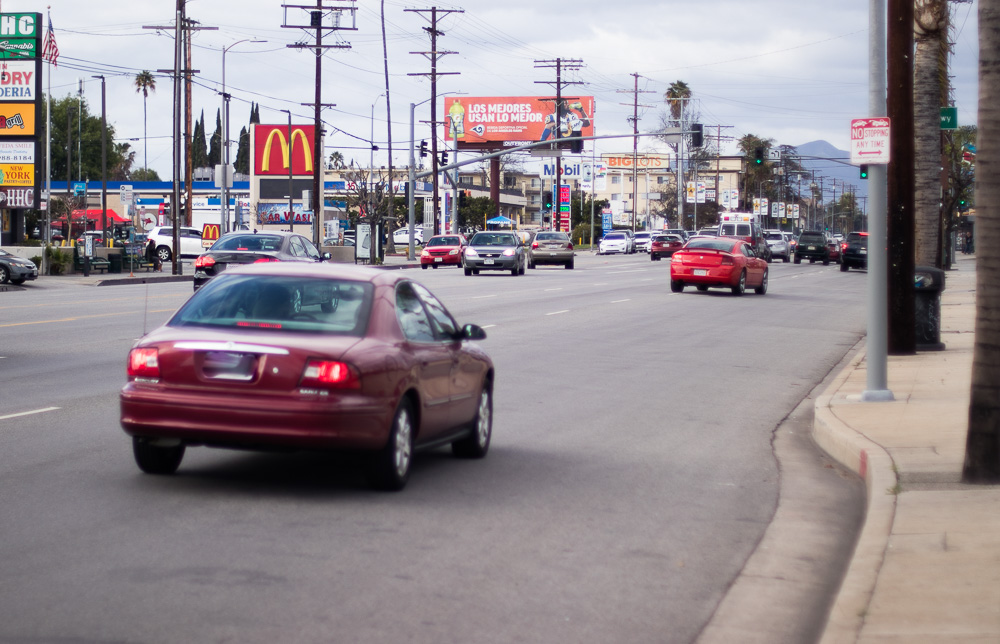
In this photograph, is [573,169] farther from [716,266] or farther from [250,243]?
[250,243]

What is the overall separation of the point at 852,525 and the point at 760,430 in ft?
13.1

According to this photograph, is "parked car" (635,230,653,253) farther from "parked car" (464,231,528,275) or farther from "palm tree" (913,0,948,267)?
"palm tree" (913,0,948,267)

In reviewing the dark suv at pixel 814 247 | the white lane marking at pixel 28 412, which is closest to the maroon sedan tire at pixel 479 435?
the white lane marking at pixel 28 412

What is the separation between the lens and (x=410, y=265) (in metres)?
59.7

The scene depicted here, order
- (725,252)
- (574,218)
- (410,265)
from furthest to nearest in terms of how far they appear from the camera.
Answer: (574,218)
(410,265)
(725,252)

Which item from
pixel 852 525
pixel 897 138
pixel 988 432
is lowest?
pixel 852 525

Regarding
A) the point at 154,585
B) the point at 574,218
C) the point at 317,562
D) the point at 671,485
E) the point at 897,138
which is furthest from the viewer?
the point at 574,218

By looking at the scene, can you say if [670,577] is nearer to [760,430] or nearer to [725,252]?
[760,430]

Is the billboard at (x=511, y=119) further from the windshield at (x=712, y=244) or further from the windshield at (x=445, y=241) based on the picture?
the windshield at (x=712, y=244)

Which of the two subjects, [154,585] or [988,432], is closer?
[154,585]

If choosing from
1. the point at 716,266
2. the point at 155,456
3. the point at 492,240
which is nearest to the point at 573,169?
the point at 492,240

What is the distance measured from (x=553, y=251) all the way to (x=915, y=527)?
49508 mm

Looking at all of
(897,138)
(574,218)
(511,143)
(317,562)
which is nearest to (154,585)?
(317,562)

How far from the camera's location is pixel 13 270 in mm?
36250
